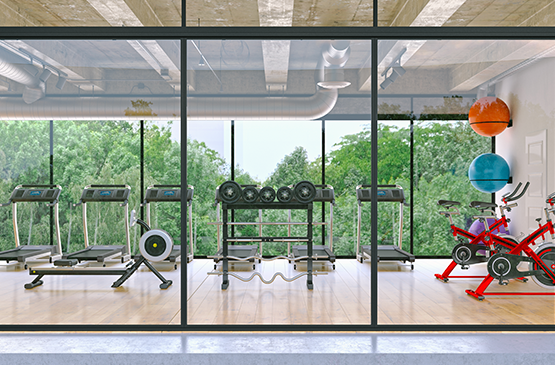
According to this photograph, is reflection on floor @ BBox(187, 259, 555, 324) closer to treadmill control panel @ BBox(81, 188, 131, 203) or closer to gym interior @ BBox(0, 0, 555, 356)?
gym interior @ BBox(0, 0, 555, 356)

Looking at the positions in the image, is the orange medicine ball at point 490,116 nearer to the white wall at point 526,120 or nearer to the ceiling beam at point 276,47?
the white wall at point 526,120

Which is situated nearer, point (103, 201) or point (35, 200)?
point (103, 201)

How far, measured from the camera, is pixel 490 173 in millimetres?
6625

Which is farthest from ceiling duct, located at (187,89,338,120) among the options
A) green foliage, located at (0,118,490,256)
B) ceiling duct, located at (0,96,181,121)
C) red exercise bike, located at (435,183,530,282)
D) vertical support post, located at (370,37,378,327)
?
vertical support post, located at (370,37,378,327)

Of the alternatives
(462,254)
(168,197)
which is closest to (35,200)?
(168,197)

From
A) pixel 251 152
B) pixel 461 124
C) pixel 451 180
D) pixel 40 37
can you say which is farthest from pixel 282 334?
pixel 461 124

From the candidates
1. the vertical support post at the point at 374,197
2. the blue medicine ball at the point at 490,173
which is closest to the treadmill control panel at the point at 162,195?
the vertical support post at the point at 374,197

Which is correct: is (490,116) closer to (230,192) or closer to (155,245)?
(230,192)

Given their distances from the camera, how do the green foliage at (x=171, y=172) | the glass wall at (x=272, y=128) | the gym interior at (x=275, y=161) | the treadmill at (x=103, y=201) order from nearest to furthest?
the gym interior at (x=275, y=161) < the glass wall at (x=272, y=128) < the treadmill at (x=103, y=201) < the green foliage at (x=171, y=172)

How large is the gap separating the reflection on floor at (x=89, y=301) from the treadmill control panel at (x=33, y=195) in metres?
1.38

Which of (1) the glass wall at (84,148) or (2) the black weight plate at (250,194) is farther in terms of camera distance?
(1) the glass wall at (84,148)

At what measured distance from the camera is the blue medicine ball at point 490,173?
6.62 m

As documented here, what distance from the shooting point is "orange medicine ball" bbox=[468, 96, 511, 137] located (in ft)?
21.7

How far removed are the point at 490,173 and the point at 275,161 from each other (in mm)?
3670
